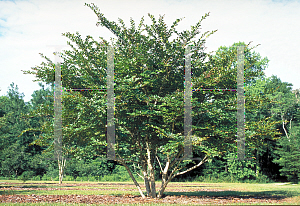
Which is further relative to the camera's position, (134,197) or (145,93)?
(134,197)

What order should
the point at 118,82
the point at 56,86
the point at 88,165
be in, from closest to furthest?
1. the point at 118,82
2. the point at 56,86
3. the point at 88,165

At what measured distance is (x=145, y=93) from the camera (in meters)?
11.0

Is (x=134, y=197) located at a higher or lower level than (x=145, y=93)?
lower

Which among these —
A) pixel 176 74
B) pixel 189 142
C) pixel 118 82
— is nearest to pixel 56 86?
pixel 118 82

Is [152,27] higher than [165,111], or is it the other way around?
[152,27]

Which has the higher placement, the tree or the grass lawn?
the tree

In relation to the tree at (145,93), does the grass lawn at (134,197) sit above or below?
below

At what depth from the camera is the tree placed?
967 centimetres

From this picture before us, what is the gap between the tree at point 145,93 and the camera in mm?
9672

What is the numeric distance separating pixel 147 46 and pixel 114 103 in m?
3.01

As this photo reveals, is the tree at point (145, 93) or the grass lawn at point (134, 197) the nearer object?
the grass lawn at point (134, 197)

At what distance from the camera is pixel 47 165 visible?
34625mm

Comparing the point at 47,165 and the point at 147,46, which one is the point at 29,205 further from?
the point at 47,165

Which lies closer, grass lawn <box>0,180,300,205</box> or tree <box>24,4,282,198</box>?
grass lawn <box>0,180,300,205</box>
